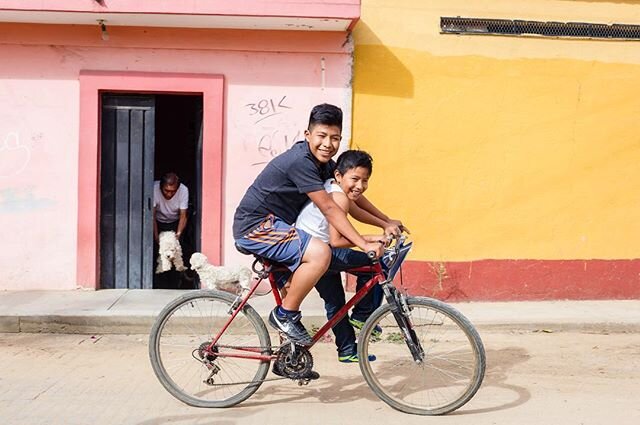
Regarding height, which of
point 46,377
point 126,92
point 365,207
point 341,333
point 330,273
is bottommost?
point 46,377

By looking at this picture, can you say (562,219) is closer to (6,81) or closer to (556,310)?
(556,310)

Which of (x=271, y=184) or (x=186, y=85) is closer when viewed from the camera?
(x=271, y=184)

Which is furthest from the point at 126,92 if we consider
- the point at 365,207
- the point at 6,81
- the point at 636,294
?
the point at 636,294

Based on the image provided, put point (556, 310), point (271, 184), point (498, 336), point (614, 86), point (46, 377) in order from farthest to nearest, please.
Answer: point (614, 86) < point (556, 310) < point (498, 336) < point (46, 377) < point (271, 184)

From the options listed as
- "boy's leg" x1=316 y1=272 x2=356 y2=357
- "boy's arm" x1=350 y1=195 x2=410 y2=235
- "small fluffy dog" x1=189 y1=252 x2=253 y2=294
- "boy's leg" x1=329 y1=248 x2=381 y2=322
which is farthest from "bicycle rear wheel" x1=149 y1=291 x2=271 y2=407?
"small fluffy dog" x1=189 y1=252 x2=253 y2=294

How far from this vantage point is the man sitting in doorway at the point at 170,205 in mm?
9383

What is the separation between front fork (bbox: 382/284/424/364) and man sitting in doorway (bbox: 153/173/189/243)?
4914 mm

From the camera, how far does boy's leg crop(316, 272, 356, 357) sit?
5199 millimetres

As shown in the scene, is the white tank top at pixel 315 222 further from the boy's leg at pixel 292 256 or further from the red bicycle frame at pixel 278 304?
the red bicycle frame at pixel 278 304

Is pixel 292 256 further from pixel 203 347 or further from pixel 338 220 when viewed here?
pixel 203 347

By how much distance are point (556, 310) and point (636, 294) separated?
1243mm

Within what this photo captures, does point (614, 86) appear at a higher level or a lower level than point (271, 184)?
higher

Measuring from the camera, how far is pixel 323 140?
4977mm

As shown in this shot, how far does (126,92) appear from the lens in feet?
29.6
